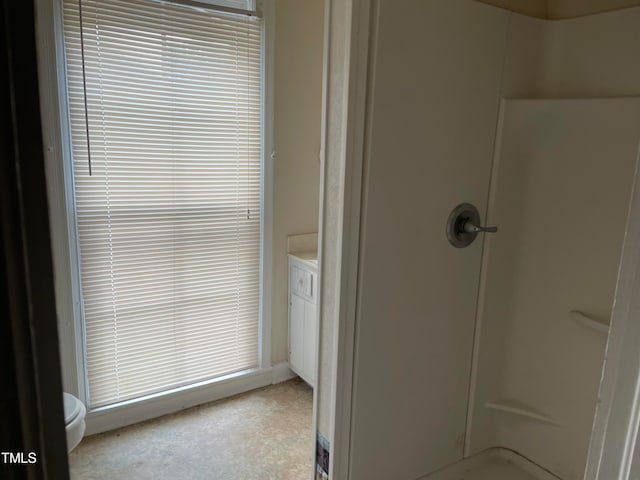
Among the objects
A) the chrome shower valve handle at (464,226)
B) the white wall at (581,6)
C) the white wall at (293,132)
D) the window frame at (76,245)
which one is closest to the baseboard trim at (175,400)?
the window frame at (76,245)

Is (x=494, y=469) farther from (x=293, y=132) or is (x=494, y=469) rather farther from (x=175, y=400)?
(x=293, y=132)

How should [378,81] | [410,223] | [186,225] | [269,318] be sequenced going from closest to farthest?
[378,81] → [410,223] → [186,225] → [269,318]

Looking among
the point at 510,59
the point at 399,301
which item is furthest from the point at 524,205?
the point at 399,301

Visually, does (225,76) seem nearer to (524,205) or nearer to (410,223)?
Answer: (410,223)

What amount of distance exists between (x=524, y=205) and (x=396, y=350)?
0.77 meters

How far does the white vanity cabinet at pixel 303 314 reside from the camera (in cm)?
255

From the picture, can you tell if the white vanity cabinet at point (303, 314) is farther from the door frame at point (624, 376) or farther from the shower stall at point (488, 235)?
the door frame at point (624, 376)

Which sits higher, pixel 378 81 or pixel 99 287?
pixel 378 81

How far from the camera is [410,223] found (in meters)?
1.58

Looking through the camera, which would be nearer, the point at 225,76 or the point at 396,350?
the point at 396,350

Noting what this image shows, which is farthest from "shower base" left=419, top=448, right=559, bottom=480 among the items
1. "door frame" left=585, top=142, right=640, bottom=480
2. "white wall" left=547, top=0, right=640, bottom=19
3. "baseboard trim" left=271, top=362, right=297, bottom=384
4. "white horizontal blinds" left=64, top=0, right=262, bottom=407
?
"white wall" left=547, top=0, right=640, bottom=19

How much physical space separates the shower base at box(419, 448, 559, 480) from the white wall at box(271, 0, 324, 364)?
1188 mm

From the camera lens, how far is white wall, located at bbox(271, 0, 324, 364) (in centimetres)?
250

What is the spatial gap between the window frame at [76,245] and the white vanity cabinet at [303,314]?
0.13 meters
